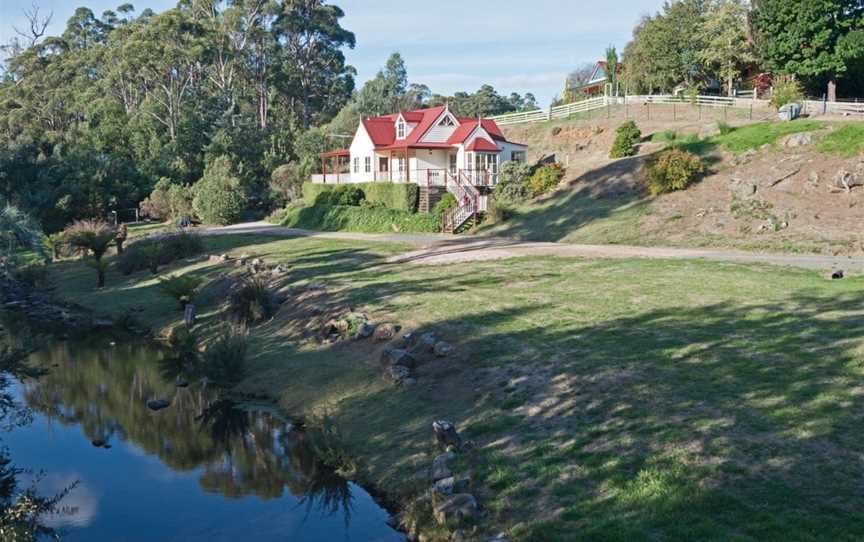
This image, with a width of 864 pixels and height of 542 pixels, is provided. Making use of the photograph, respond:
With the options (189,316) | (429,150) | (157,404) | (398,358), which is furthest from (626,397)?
(429,150)

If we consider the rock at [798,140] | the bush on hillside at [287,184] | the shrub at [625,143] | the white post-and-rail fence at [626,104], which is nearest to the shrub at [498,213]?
the shrub at [625,143]

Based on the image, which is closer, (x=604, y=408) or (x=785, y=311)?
(x=604, y=408)

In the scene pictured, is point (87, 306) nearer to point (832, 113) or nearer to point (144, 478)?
point (144, 478)

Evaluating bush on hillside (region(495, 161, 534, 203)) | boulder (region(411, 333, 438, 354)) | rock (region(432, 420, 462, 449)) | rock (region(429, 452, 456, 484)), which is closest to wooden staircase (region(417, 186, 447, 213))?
bush on hillside (region(495, 161, 534, 203))

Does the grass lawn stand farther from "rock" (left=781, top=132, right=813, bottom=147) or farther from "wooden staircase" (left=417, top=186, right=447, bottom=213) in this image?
"wooden staircase" (left=417, top=186, right=447, bottom=213)

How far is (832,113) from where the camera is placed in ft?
130

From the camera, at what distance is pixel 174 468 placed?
12320 mm

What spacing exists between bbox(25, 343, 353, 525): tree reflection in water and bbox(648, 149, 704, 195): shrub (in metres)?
21.3

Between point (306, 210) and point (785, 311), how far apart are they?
35347mm

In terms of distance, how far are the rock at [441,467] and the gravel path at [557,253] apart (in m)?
13.3

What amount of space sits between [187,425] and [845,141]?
93.7 feet

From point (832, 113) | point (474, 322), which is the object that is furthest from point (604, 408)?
point (832, 113)

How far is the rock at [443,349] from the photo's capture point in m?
13.7

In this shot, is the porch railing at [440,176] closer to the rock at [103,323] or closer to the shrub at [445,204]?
the shrub at [445,204]
